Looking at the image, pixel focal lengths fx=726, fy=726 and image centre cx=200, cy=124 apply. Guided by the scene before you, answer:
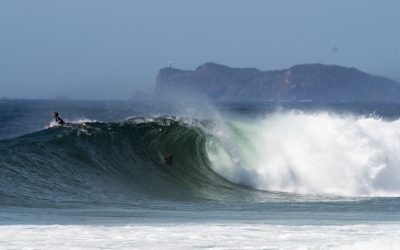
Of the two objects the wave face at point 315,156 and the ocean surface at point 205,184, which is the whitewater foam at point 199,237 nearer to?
the ocean surface at point 205,184

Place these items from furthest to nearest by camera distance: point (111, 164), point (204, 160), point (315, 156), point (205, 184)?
point (204, 160) → point (315, 156) → point (111, 164) → point (205, 184)

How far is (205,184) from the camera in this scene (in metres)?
24.2

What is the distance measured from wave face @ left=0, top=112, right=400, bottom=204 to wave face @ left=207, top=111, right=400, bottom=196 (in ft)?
0.12

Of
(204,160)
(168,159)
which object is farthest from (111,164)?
(204,160)

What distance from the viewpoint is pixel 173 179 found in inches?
964

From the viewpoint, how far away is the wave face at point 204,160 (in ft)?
71.5

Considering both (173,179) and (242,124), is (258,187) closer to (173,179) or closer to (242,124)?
(173,179)

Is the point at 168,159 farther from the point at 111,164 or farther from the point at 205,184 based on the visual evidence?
the point at 205,184

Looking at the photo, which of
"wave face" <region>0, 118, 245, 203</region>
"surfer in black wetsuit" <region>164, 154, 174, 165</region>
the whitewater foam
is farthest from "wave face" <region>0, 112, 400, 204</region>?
the whitewater foam

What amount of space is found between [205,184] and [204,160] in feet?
9.83

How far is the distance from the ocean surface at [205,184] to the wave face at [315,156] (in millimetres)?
52

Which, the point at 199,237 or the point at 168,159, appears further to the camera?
the point at 168,159

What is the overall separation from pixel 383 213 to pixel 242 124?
613 inches

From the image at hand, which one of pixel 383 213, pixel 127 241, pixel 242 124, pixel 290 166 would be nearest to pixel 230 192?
pixel 290 166
